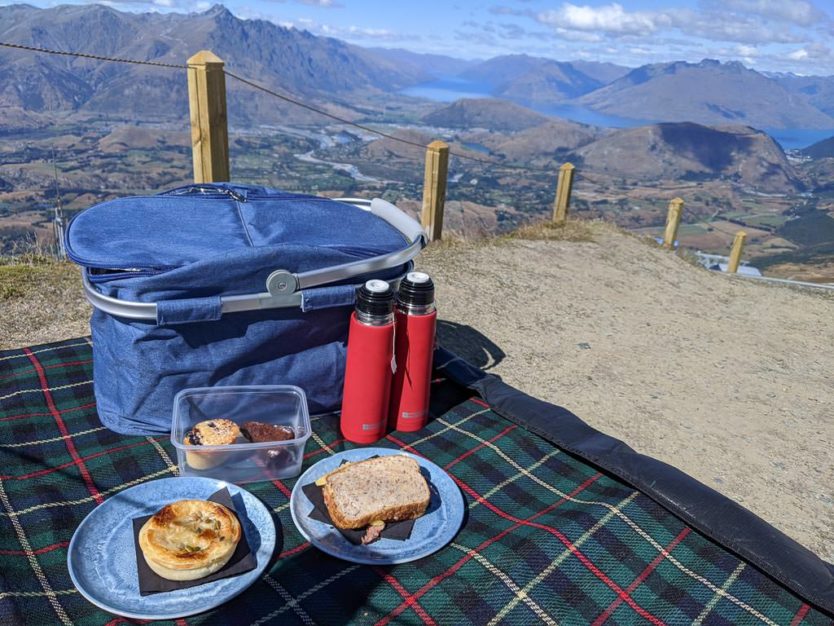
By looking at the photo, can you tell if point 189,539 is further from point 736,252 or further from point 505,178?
point 505,178

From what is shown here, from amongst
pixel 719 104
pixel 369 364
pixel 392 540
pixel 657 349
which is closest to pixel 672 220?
pixel 657 349

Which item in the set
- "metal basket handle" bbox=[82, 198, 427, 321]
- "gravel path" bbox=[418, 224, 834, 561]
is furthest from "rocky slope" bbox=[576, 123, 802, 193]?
"metal basket handle" bbox=[82, 198, 427, 321]

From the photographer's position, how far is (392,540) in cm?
170

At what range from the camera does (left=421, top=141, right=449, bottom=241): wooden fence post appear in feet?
20.6

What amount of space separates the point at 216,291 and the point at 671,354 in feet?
12.2

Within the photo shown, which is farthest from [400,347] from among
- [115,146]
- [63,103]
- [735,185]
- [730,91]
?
[730,91]

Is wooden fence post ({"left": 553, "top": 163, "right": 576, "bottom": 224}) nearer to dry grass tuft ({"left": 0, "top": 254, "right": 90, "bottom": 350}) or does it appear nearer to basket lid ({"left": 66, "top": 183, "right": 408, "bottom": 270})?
dry grass tuft ({"left": 0, "top": 254, "right": 90, "bottom": 350})

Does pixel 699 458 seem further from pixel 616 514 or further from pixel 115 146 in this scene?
pixel 115 146

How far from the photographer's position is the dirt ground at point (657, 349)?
10.6ft

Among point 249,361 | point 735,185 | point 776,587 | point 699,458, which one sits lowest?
point 735,185

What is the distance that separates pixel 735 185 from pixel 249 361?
6597 centimetres

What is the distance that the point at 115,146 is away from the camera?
3884 cm

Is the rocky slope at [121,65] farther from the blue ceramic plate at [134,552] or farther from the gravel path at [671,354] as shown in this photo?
the blue ceramic plate at [134,552]

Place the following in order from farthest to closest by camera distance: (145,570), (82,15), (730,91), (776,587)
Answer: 1. (730,91)
2. (82,15)
3. (776,587)
4. (145,570)
